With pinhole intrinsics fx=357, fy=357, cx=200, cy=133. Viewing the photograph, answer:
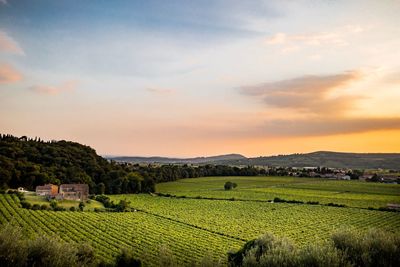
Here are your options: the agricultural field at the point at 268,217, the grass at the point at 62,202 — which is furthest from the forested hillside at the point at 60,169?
the agricultural field at the point at 268,217

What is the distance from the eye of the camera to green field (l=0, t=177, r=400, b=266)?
37.2 meters

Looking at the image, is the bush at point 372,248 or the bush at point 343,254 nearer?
the bush at point 343,254

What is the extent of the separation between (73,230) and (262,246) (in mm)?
27600

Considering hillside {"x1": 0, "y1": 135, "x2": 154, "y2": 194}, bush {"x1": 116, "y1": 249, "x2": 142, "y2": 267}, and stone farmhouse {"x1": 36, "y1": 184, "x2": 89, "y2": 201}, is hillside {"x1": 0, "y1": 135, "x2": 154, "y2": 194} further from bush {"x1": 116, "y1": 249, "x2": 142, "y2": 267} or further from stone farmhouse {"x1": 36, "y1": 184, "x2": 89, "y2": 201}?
bush {"x1": 116, "y1": 249, "x2": 142, "y2": 267}

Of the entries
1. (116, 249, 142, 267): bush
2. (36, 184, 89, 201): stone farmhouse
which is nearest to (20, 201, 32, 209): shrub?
(36, 184, 89, 201): stone farmhouse

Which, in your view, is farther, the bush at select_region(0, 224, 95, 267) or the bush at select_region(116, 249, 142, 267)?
the bush at select_region(116, 249, 142, 267)

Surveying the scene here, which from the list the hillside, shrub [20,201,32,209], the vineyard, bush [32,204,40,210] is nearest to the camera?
the vineyard

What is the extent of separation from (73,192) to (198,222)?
113 ft

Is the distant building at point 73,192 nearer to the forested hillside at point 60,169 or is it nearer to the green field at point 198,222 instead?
Result: the forested hillside at point 60,169

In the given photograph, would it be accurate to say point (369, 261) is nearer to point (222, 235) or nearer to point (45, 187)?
point (222, 235)

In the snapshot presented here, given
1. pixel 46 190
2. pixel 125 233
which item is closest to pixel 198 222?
pixel 125 233

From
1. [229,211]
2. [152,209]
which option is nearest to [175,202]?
[152,209]

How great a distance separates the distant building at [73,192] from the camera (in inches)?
2884

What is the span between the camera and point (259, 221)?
55.2 m
